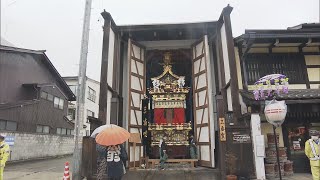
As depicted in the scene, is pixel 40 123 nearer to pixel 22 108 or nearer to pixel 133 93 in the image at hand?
pixel 22 108

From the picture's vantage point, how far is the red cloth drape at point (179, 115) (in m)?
17.1

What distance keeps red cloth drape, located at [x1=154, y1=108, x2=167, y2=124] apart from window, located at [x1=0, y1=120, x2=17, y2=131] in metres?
12.4

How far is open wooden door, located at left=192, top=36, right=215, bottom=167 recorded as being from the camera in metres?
14.2

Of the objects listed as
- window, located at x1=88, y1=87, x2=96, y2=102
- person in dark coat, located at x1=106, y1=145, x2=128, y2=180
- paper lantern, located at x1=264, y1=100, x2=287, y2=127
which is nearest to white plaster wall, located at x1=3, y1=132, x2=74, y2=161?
window, located at x1=88, y1=87, x2=96, y2=102

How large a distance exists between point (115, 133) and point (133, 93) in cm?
802

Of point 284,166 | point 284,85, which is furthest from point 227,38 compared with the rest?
point 284,166

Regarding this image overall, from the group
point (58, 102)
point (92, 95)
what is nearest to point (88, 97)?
point (92, 95)

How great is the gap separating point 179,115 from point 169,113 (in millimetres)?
686

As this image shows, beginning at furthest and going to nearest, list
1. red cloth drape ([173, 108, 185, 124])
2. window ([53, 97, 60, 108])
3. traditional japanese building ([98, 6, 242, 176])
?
window ([53, 97, 60, 108])
red cloth drape ([173, 108, 185, 124])
traditional japanese building ([98, 6, 242, 176])

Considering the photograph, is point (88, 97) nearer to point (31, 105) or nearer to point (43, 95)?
point (43, 95)

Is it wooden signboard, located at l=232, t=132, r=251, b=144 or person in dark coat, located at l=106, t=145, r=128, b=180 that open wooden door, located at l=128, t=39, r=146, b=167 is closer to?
wooden signboard, located at l=232, t=132, r=251, b=144

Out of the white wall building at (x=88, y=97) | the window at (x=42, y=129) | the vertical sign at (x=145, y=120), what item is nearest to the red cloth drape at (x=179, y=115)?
the vertical sign at (x=145, y=120)

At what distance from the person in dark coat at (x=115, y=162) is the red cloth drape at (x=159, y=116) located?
9.17 m

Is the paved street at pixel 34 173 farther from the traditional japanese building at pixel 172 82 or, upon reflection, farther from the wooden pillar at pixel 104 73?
the traditional japanese building at pixel 172 82
